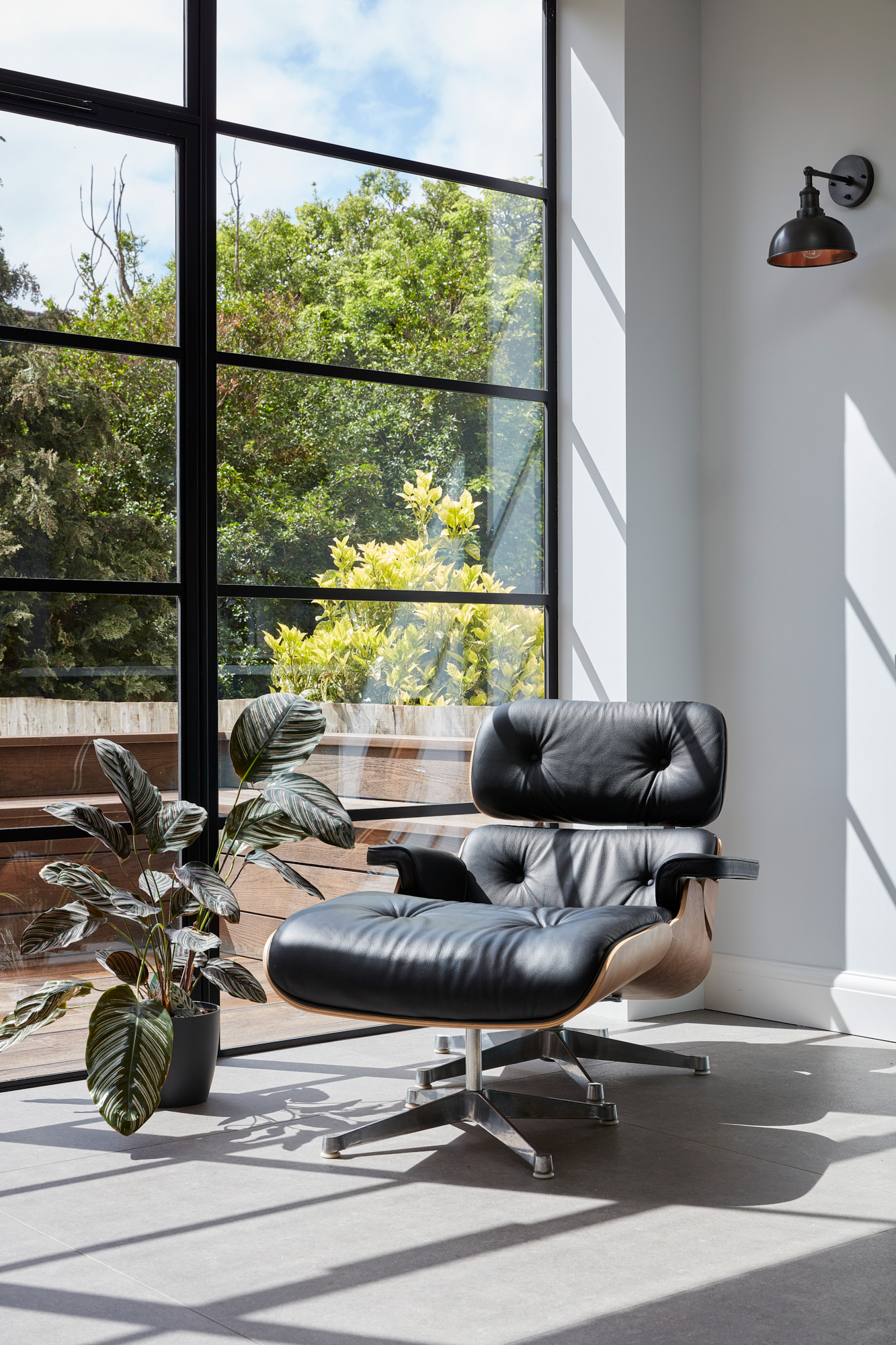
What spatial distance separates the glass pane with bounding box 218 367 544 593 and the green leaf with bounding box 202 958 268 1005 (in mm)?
1079

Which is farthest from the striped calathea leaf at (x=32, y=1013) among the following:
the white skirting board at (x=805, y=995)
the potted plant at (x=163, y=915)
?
the white skirting board at (x=805, y=995)

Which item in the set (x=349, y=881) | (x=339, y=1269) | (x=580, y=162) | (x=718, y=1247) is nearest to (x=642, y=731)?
(x=349, y=881)

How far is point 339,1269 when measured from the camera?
214cm

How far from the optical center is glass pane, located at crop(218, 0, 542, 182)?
3654 mm

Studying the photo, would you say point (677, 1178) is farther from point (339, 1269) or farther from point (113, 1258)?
point (113, 1258)

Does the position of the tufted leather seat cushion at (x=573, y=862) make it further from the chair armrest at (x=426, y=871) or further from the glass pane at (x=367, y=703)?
the glass pane at (x=367, y=703)

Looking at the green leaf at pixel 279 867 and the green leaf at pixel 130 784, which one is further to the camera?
the green leaf at pixel 279 867

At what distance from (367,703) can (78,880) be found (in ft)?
3.75

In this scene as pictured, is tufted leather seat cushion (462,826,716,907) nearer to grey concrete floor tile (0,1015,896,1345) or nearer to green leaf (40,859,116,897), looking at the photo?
grey concrete floor tile (0,1015,896,1345)

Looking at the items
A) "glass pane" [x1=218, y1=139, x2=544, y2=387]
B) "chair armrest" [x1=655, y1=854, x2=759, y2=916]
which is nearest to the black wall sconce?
"glass pane" [x1=218, y1=139, x2=544, y2=387]

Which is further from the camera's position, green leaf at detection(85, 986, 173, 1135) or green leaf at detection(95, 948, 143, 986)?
green leaf at detection(95, 948, 143, 986)

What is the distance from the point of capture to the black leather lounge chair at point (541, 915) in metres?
2.51

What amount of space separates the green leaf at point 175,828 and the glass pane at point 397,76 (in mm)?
1885

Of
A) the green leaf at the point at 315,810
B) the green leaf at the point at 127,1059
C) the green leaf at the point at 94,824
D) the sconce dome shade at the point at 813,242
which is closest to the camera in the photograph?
the green leaf at the point at 127,1059
